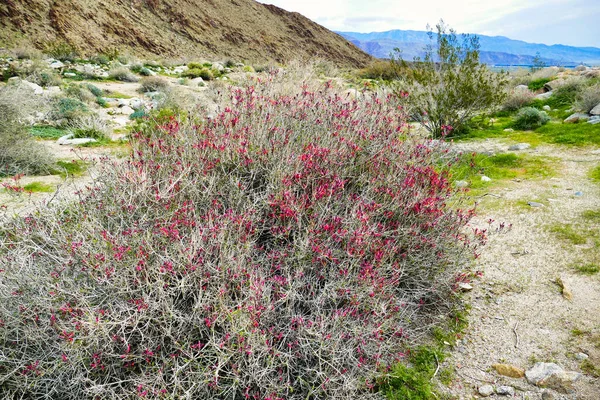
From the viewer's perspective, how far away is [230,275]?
7.36ft

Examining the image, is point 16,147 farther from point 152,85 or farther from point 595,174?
point 595,174

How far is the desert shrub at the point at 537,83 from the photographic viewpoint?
42.5 feet

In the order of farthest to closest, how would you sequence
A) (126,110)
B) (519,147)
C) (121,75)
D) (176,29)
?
(176,29) < (121,75) < (126,110) < (519,147)

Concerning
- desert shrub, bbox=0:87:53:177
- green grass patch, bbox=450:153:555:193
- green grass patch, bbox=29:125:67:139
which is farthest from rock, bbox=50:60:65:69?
green grass patch, bbox=450:153:555:193

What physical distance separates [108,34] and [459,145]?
27063 millimetres

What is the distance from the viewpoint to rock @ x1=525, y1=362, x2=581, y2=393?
7.84ft

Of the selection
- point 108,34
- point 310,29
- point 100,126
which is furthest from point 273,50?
point 100,126

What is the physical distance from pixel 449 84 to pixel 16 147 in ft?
27.5

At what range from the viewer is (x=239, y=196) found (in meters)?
2.81

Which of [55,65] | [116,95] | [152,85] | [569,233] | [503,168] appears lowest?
[569,233]

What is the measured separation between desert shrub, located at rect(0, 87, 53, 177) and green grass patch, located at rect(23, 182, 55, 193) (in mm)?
490

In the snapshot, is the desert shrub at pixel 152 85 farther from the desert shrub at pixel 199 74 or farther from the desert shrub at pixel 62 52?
the desert shrub at pixel 62 52

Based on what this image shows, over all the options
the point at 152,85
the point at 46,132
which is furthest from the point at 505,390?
the point at 152,85

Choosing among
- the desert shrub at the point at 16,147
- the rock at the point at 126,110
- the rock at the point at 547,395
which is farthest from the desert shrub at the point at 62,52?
the rock at the point at 547,395
